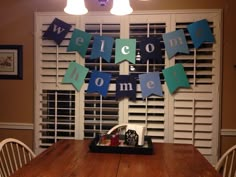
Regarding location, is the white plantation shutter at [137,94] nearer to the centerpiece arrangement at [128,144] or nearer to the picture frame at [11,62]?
the picture frame at [11,62]

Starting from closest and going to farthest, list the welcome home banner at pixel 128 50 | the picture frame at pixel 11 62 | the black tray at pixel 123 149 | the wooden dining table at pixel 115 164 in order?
the wooden dining table at pixel 115 164, the black tray at pixel 123 149, the welcome home banner at pixel 128 50, the picture frame at pixel 11 62

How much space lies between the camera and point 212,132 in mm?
2766

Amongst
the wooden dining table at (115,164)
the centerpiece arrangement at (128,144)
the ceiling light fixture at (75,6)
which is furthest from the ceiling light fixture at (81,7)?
the wooden dining table at (115,164)

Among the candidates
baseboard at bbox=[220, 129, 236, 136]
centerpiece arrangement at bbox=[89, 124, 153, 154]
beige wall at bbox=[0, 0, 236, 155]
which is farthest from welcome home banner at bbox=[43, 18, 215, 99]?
centerpiece arrangement at bbox=[89, 124, 153, 154]

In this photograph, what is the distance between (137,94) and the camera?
9.30 feet

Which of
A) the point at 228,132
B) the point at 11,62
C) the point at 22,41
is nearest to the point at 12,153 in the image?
the point at 11,62

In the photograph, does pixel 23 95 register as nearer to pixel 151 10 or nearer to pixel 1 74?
pixel 1 74

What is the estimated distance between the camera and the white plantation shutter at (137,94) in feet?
9.06

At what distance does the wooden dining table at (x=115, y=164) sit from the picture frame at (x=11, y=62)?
1186 mm

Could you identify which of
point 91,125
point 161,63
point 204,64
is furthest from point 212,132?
point 91,125

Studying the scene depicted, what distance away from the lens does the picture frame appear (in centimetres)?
298

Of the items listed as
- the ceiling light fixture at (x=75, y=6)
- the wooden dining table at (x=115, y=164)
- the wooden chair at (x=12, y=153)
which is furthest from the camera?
the wooden chair at (x=12, y=153)

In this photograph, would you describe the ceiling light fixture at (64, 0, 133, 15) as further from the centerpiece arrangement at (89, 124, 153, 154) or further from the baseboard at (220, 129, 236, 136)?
the baseboard at (220, 129, 236, 136)

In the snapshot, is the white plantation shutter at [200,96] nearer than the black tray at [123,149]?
No
